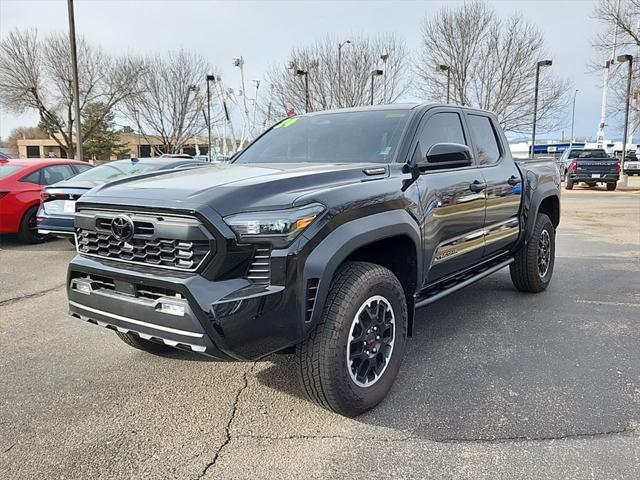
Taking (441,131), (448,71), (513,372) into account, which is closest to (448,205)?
(441,131)

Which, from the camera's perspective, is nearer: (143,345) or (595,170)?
(143,345)

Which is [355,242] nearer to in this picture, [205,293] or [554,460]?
[205,293]

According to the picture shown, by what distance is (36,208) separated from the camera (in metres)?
8.75

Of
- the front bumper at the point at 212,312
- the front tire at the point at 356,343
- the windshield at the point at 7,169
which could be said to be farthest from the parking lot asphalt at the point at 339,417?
the windshield at the point at 7,169

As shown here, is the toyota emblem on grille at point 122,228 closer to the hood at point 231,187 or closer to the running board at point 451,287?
the hood at point 231,187

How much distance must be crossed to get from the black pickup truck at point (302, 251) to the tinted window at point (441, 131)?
2 cm

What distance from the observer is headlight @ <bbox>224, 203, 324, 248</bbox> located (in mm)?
2527

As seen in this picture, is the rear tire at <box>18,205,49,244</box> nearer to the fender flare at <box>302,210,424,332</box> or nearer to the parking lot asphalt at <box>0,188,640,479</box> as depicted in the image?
the parking lot asphalt at <box>0,188,640,479</box>

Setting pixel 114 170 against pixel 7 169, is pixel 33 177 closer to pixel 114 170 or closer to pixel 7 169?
pixel 7 169

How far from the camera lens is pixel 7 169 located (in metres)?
8.81

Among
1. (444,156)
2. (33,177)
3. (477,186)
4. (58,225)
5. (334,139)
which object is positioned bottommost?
(58,225)

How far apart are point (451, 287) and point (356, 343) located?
1.41 metres

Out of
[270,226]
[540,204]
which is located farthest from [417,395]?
[540,204]

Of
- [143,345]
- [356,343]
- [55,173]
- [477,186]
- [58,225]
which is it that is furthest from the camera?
[55,173]
